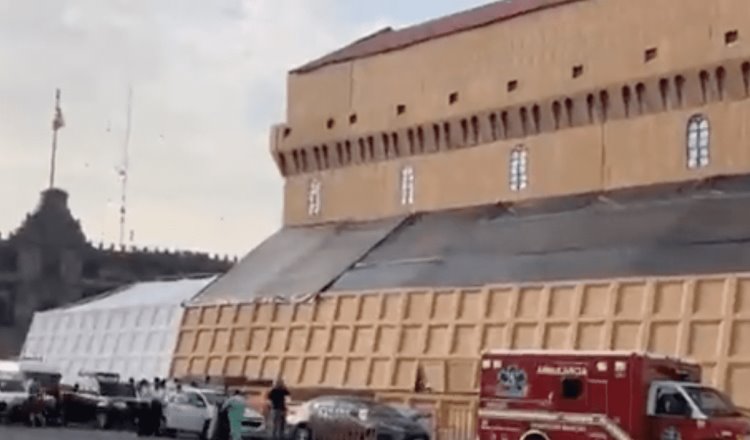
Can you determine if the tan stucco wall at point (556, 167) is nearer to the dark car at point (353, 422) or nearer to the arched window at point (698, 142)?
the arched window at point (698, 142)

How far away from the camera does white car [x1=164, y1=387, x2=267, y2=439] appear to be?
36219 mm

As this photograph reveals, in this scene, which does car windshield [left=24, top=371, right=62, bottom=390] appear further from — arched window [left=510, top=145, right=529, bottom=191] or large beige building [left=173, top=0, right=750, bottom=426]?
arched window [left=510, top=145, right=529, bottom=191]

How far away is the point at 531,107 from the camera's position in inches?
1833

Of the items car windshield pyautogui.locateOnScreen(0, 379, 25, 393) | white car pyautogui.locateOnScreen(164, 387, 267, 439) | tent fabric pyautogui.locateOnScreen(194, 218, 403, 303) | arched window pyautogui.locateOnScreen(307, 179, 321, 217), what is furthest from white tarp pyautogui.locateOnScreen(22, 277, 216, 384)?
white car pyautogui.locateOnScreen(164, 387, 267, 439)

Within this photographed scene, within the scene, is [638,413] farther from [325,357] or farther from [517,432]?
[325,357]

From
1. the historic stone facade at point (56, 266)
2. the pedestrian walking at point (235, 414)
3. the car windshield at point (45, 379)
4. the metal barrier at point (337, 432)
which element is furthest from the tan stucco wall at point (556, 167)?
the historic stone facade at point (56, 266)

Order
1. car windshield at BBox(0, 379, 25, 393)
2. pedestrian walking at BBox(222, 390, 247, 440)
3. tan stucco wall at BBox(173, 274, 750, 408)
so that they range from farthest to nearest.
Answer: car windshield at BBox(0, 379, 25, 393) < tan stucco wall at BBox(173, 274, 750, 408) < pedestrian walking at BBox(222, 390, 247, 440)

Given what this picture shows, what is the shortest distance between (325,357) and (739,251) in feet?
49.6

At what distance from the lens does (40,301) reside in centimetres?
9119

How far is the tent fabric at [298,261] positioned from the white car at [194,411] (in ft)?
38.0

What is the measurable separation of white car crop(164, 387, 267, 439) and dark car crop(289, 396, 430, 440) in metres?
1.78

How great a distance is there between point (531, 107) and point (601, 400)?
71.2 feet

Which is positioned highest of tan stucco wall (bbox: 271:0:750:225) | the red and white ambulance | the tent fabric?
tan stucco wall (bbox: 271:0:750:225)

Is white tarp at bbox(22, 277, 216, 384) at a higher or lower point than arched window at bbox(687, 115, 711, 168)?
lower
